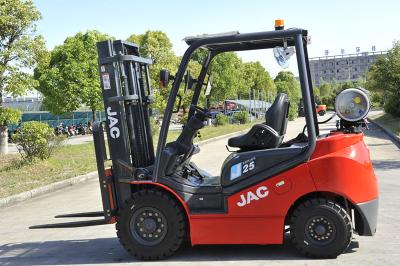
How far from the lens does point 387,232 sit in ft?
21.8

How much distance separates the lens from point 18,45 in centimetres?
1709

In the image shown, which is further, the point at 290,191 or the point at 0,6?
the point at 0,6

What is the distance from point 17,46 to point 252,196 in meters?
13.8

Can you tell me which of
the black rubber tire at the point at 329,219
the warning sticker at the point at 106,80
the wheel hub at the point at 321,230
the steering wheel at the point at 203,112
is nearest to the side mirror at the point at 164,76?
the steering wheel at the point at 203,112

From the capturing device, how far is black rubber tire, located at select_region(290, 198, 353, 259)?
541 centimetres

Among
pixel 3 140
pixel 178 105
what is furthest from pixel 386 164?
pixel 3 140

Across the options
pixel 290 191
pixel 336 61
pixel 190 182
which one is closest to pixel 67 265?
pixel 190 182

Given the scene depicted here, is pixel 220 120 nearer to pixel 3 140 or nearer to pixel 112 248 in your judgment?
pixel 3 140

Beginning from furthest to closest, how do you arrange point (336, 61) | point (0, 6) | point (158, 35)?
1. point (336, 61)
2. point (158, 35)
3. point (0, 6)

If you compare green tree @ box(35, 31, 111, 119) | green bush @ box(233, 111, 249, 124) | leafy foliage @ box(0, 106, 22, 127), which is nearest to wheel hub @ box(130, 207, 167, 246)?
leafy foliage @ box(0, 106, 22, 127)

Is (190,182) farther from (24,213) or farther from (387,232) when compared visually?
(24,213)

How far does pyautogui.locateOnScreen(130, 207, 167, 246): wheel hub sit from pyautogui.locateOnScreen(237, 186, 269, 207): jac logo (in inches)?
35.2

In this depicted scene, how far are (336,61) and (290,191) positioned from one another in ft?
557

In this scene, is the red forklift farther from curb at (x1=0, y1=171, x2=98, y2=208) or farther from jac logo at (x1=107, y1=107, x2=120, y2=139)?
curb at (x1=0, y1=171, x2=98, y2=208)
